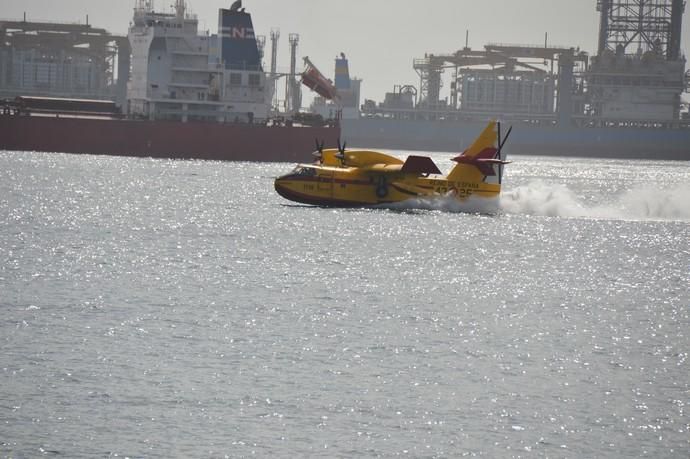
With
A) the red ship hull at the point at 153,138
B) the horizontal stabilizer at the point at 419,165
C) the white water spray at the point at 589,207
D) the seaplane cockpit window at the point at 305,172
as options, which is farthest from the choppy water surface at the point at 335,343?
Result: the red ship hull at the point at 153,138

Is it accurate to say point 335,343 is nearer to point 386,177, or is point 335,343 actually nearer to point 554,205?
point 386,177

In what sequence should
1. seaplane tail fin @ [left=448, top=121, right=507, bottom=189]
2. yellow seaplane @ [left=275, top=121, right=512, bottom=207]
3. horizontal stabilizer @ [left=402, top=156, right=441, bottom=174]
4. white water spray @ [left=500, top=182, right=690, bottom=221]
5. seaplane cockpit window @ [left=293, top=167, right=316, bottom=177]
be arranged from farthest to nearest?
white water spray @ [left=500, top=182, right=690, bottom=221] < seaplane tail fin @ [left=448, top=121, right=507, bottom=189] < yellow seaplane @ [left=275, top=121, right=512, bottom=207] < horizontal stabilizer @ [left=402, top=156, right=441, bottom=174] < seaplane cockpit window @ [left=293, top=167, right=316, bottom=177]

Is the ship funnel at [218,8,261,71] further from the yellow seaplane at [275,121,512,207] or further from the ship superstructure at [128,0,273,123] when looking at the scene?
the yellow seaplane at [275,121,512,207]

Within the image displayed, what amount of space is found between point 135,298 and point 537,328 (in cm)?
1070

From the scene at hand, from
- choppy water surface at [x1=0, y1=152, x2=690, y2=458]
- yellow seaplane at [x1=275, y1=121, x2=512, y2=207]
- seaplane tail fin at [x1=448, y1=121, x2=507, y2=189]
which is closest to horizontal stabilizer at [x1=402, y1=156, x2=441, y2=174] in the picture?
yellow seaplane at [x1=275, y1=121, x2=512, y2=207]

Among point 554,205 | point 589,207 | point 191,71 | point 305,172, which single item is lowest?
point 589,207

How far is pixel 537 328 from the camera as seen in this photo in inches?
1332

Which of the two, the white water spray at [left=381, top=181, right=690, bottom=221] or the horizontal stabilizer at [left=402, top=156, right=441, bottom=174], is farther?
the white water spray at [left=381, top=181, right=690, bottom=221]

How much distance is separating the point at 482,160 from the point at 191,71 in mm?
63743

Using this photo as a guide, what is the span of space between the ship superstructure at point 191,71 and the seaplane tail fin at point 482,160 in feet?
198

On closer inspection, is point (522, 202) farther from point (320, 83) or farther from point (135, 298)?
point (320, 83)

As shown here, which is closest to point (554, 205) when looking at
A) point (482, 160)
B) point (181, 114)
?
point (482, 160)

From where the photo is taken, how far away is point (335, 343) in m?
30.4

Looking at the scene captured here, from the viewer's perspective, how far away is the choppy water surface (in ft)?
74.2
